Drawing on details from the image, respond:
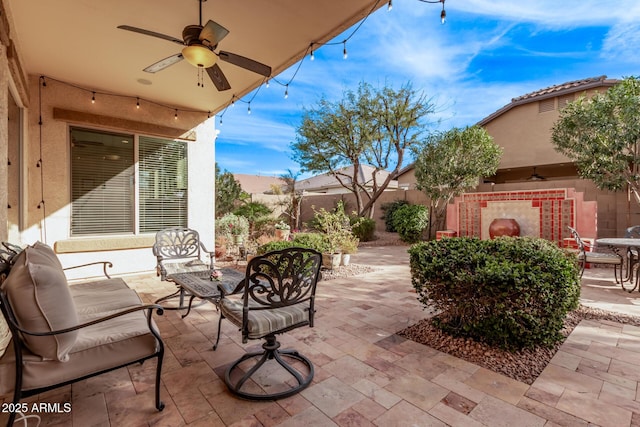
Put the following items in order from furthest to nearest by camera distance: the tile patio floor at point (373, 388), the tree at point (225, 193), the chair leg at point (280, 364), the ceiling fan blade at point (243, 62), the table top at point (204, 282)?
the tree at point (225, 193) < the ceiling fan blade at point (243, 62) < the table top at point (204, 282) < the chair leg at point (280, 364) < the tile patio floor at point (373, 388)

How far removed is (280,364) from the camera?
85.0 inches

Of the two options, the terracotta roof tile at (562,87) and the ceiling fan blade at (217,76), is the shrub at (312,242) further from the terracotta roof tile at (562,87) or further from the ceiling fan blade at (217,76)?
the terracotta roof tile at (562,87)

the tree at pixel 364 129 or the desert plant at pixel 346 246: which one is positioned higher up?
the tree at pixel 364 129

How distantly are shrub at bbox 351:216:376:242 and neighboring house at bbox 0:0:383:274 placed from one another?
5.30 metres

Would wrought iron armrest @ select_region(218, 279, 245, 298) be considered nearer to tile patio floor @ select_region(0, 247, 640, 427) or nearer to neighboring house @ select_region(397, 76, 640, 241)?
tile patio floor @ select_region(0, 247, 640, 427)

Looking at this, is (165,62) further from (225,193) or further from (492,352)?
(225,193)

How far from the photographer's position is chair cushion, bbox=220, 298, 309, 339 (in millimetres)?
1927

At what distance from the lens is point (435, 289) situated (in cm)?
258

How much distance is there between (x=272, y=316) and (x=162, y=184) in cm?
460

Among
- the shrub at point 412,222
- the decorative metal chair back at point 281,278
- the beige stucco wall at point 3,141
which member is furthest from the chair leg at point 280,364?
the shrub at point 412,222

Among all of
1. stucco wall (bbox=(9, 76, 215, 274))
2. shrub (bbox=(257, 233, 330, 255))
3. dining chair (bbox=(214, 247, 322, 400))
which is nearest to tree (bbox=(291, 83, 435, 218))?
shrub (bbox=(257, 233, 330, 255))

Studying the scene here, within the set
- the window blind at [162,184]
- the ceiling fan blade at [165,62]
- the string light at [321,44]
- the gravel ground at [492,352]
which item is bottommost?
the gravel ground at [492,352]

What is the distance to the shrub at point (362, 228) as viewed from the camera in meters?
10.1

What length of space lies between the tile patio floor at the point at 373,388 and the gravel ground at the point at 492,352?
0.08 metres
